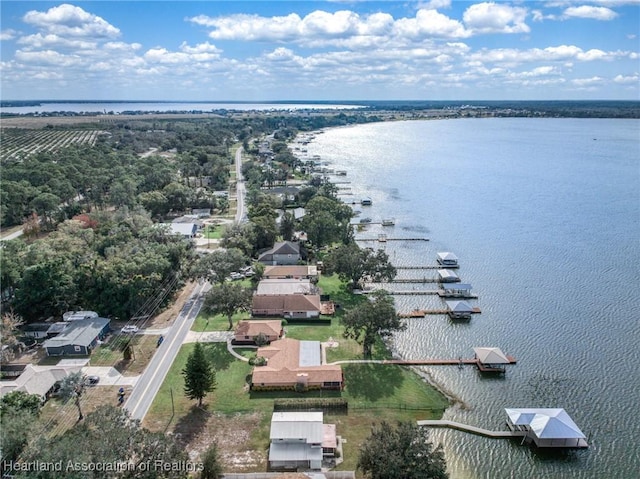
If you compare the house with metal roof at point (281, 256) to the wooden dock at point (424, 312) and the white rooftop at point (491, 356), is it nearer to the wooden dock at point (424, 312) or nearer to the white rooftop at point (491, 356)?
the wooden dock at point (424, 312)

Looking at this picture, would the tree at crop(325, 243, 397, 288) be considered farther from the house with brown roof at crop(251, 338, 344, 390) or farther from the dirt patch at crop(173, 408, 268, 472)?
the dirt patch at crop(173, 408, 268, 472)

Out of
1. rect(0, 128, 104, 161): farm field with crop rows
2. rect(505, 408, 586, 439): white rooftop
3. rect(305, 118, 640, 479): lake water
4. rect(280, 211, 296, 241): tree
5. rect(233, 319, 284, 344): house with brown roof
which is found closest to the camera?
rect(505, 408, 586, 439): white rooftop

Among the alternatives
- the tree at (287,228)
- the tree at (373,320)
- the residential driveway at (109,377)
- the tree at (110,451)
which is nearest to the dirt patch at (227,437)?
the tree at (110,451)

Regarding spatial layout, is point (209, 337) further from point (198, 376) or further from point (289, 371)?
point (289, 371)

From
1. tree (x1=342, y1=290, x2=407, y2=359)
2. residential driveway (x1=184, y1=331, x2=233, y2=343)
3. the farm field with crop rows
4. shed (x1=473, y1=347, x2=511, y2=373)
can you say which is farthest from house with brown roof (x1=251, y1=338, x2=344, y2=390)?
the farm field with crop rows

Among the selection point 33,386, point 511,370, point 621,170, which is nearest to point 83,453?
point 33,386
